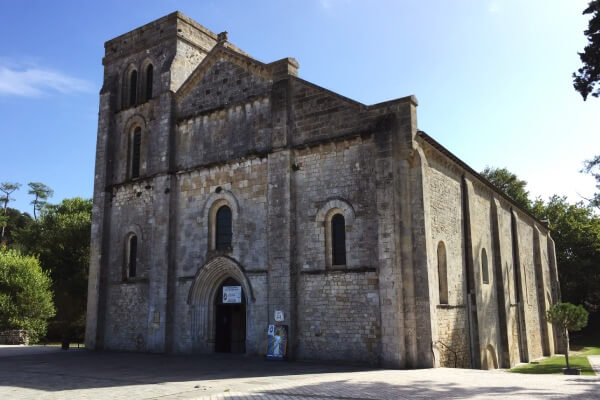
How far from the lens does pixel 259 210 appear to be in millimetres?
20422

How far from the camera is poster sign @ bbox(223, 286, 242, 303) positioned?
21000mm

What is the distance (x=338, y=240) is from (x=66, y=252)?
3173 centimetres

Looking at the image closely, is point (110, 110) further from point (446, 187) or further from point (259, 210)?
point (446, 187)

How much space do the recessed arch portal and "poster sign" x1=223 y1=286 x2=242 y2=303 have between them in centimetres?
21

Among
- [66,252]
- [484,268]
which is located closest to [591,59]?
[484,268]

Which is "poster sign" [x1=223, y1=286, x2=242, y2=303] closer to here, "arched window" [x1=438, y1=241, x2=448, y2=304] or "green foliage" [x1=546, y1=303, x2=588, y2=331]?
"arched window" [x1=438, y1=241, x2=448, y2=304]

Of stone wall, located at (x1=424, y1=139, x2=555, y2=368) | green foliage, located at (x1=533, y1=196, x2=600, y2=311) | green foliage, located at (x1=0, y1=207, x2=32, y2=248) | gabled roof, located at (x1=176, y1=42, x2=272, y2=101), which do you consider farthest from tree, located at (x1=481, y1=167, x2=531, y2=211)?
green foliage, located at (x1=0, y1=207, x2=32, y2=248)

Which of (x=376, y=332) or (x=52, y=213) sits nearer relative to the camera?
(x=376, y=332)

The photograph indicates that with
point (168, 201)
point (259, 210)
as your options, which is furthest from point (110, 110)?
point (259, 210)

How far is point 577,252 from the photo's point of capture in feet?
145

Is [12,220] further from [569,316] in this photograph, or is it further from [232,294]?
[569,316]

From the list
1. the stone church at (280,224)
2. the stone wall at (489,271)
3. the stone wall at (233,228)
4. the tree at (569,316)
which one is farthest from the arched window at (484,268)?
the stone wall at (233,228)

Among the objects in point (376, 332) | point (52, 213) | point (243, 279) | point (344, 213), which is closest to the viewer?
point (376, 332)

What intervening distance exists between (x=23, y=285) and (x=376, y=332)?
25.4 meters
